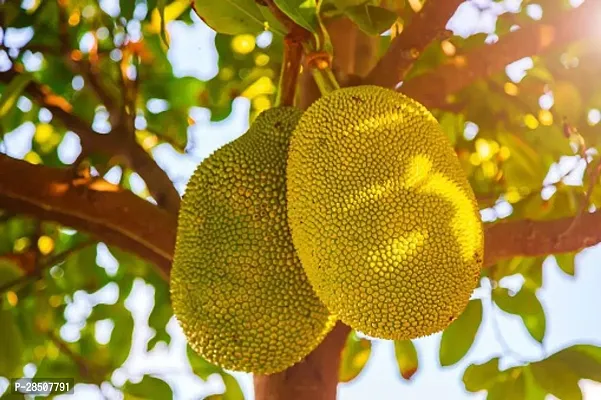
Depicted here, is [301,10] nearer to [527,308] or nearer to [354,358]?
[527,308]

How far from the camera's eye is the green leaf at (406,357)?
139 cm

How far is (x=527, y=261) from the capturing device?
4.71 ft

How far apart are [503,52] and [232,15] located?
17.6 inches

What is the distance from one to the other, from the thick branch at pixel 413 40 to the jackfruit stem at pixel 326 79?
107 mm

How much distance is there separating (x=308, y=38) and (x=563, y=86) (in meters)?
0.50

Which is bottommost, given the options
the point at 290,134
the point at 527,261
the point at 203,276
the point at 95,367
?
the point at 95,367

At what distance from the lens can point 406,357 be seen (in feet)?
4.58

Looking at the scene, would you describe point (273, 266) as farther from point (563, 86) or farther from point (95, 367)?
point (95, 367)

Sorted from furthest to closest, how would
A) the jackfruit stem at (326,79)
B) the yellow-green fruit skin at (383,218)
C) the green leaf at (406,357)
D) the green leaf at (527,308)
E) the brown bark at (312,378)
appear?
the green leaf at (406,357)
the green leaf at (527,308)
the brown bark at (312,378)
the jackfruit stem at (326,79)
the yellow-green fruit skin at (383,218)

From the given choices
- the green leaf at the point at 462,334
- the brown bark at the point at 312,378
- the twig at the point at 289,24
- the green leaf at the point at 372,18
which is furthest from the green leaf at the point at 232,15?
the green leaf at the point at 462,334

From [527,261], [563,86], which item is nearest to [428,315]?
[563,86]

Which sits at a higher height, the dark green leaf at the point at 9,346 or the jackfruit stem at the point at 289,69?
the jackfruit stem at the point at 289,69

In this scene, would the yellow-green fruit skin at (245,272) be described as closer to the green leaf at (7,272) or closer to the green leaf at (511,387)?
the green leaf at (511,387)

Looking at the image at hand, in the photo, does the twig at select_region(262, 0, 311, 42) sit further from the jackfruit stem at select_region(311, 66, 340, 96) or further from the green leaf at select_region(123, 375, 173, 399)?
the green leaf at select_region(123, 375, 173, 399)
